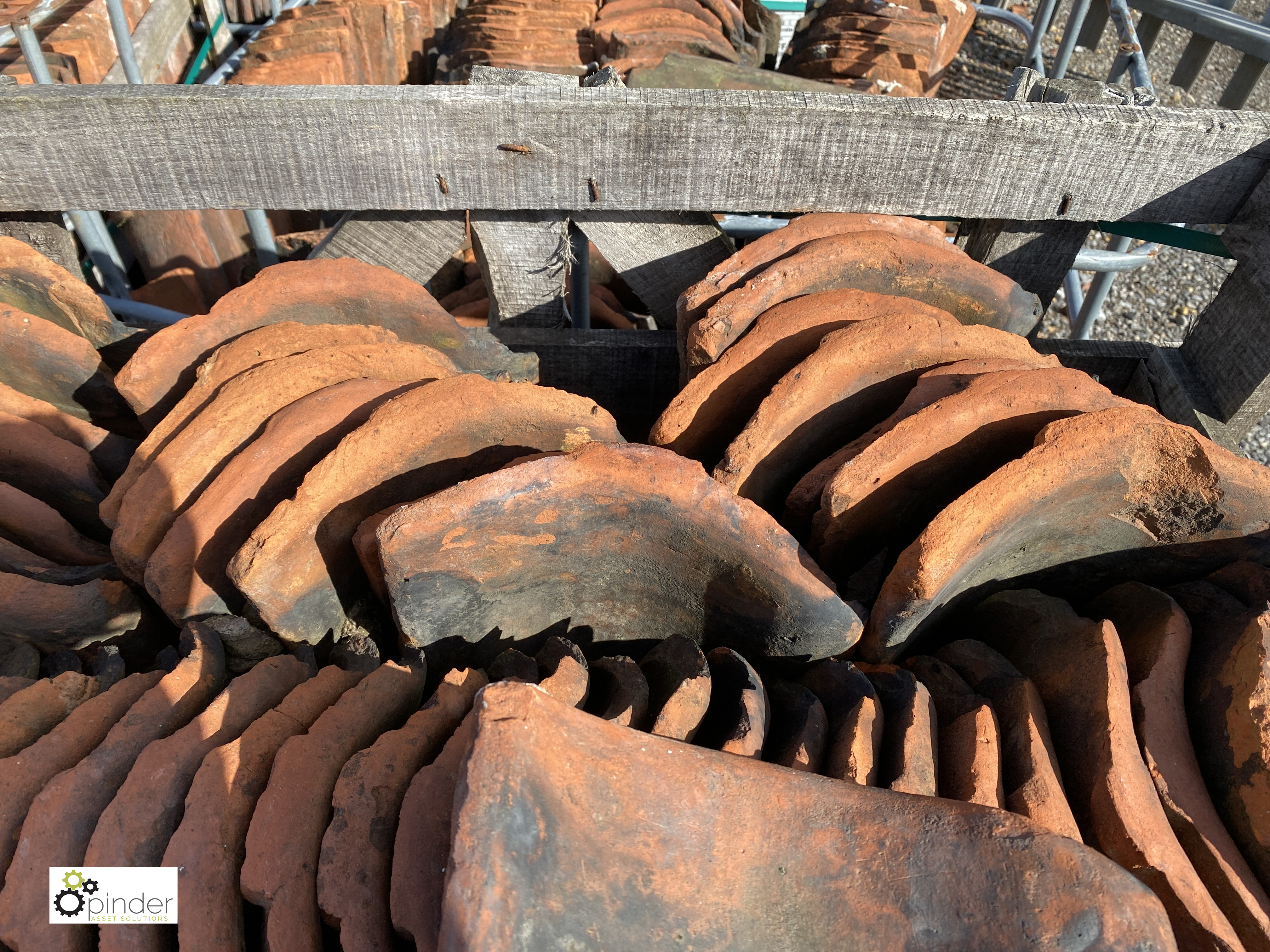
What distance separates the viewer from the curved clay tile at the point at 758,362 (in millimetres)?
2152

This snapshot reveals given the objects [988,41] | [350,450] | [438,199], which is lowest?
[988,41]

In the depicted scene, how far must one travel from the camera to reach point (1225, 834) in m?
1.69

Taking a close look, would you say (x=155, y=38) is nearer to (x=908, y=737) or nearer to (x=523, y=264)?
(x=523, y=264)

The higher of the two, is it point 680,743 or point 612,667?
point 680,743

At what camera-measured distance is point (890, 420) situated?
6.57 ft

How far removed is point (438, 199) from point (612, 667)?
4.99ft

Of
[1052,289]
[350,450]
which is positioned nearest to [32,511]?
[350,450]

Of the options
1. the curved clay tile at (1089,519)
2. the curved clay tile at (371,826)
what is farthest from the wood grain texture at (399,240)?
the curved clay tile at (1089,519)

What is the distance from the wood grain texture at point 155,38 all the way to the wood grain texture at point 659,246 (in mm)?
3391

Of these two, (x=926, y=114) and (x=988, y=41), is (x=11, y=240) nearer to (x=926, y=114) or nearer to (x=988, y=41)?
(x=926, y=114)

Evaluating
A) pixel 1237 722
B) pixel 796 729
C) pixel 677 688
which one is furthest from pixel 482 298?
pixel 1237 722

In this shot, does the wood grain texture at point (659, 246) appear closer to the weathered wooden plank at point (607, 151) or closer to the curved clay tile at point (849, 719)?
the weathered wooden plank at point (607, 151)

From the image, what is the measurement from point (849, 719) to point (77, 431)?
223cm

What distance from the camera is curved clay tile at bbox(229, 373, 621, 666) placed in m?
1.84
